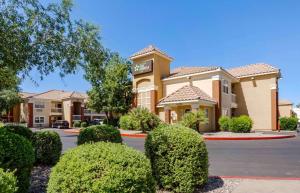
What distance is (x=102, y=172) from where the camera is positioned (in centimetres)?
378

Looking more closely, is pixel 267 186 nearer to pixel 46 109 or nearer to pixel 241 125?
pixel 241 125

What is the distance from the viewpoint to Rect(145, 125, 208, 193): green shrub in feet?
19.5

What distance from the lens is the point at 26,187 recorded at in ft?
17.5

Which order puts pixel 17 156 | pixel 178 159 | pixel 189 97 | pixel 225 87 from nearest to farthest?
pixel 17 156 < pixel 178 159 < pixel 189 97 < pixel 225 87

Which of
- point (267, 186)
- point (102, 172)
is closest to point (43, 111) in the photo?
point (267, 186)

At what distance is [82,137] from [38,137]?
1.37 metres

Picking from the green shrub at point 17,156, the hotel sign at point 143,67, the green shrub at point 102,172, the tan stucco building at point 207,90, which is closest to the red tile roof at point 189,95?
the tan stucco building at point 207,90

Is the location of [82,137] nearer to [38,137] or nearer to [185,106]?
[38,137]

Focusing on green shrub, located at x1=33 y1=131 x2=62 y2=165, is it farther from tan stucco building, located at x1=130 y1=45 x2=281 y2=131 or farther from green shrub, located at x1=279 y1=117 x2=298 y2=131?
green shrub, located at x1=279 y1=117 x2=298 y2=131

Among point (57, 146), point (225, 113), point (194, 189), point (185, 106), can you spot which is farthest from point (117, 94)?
point (194, 189)

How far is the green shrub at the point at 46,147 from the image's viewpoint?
343 inches

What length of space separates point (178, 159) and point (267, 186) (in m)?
2.60

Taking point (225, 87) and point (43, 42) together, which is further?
point (225, 87)

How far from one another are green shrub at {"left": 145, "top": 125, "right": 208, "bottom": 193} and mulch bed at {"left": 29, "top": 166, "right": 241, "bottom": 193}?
389 millimetres
